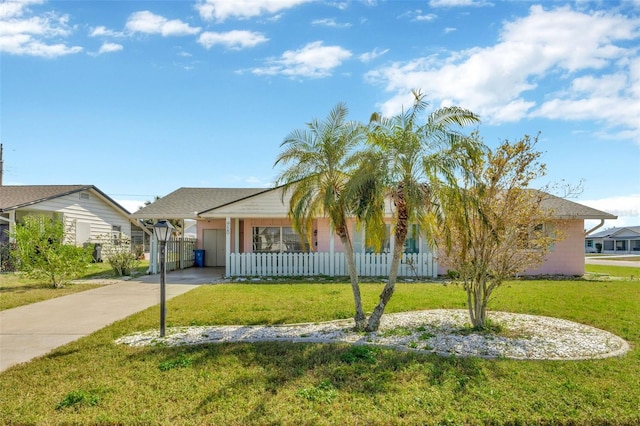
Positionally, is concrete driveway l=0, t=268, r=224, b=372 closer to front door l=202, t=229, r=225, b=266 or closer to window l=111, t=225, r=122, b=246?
front door l=202, t=229, r=225, b=266

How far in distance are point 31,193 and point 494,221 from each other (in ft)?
72.7

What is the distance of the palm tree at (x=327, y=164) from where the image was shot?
22.3ft

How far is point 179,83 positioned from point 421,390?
415 inches

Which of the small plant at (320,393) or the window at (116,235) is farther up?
the window at (116,235)

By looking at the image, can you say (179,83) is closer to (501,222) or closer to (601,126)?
(501,222)

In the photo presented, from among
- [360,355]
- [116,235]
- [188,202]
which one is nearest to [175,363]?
[360,355]

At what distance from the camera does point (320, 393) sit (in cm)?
409

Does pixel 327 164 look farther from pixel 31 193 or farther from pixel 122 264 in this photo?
pixel 31 193

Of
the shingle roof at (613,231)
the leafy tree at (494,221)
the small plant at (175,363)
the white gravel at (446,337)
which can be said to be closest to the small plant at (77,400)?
the small plant at (175,363)

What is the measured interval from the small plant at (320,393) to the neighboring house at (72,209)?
16.2 m

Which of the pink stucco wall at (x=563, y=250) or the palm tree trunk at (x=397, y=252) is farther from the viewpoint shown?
the pink stucco wall at (x=563, y=250)

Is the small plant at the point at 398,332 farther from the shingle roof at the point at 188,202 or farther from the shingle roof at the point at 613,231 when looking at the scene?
the shingle roof at the point at 613,231

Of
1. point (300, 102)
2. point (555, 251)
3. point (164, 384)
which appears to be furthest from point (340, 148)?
point (555, 251)

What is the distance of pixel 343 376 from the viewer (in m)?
4.53
